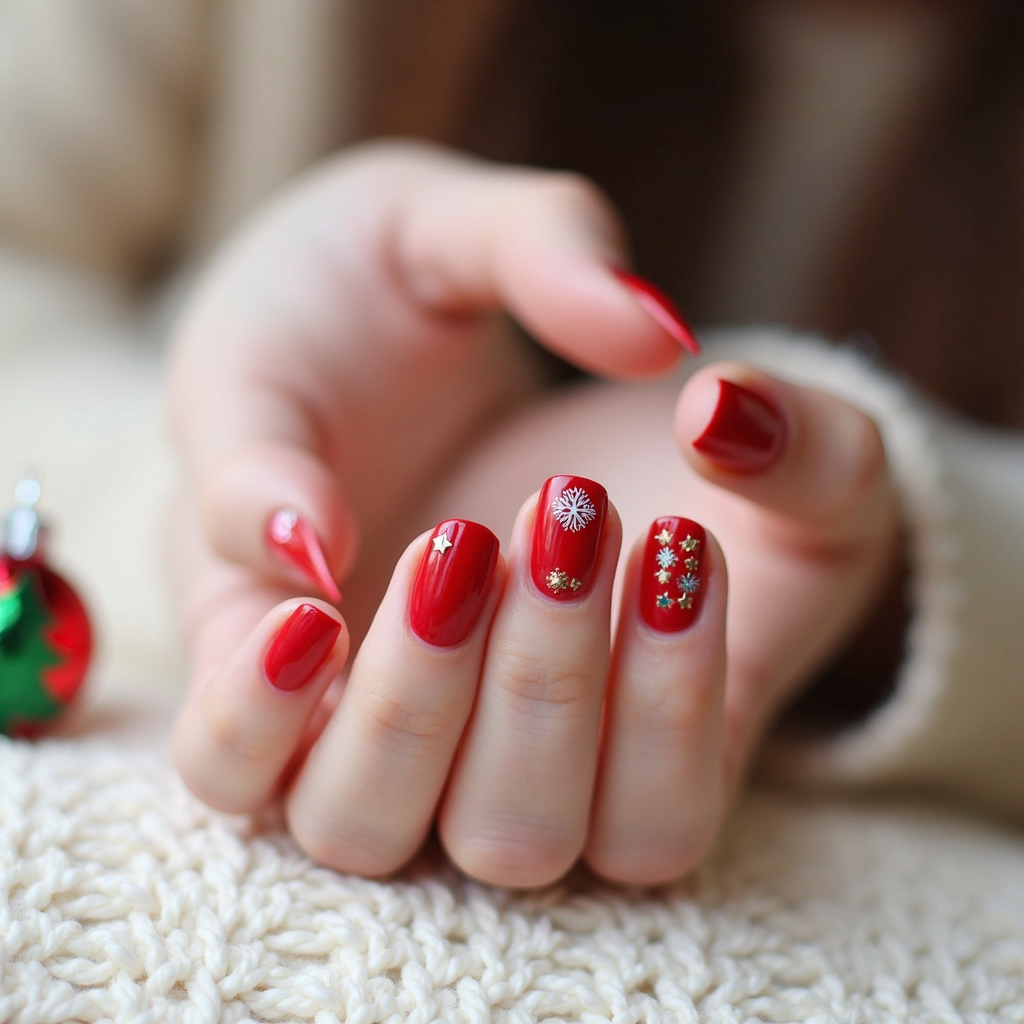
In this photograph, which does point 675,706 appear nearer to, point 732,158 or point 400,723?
point 400,723

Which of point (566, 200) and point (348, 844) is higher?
point (566, 200)

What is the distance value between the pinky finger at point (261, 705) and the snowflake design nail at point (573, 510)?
81 millimetres

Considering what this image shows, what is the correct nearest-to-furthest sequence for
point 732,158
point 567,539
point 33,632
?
point 567,539 < point 33,632 < point 732,158

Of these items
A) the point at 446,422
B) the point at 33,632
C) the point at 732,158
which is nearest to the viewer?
the point at 33,632

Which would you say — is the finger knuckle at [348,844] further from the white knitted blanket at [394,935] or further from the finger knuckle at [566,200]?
the finger knuckle at [566,200]

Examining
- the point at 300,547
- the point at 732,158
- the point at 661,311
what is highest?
the point at 732,158

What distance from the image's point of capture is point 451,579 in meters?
0.30

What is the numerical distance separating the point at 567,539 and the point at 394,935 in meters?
0.14

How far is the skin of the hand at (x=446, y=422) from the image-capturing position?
382 mm

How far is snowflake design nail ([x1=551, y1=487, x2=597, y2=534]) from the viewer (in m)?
0.30

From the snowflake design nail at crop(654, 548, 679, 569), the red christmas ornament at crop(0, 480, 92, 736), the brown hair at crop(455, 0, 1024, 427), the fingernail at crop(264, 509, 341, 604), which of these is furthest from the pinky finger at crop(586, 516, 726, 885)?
the brown hair at crop(455, 0, 1024, 427)

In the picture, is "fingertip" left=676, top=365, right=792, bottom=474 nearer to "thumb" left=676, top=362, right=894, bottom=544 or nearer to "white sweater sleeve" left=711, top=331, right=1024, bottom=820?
"thumb" left=676, top=362, right=894, bottom=544

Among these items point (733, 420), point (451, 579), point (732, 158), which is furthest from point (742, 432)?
point (732, 158)

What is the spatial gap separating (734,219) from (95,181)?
596mm
